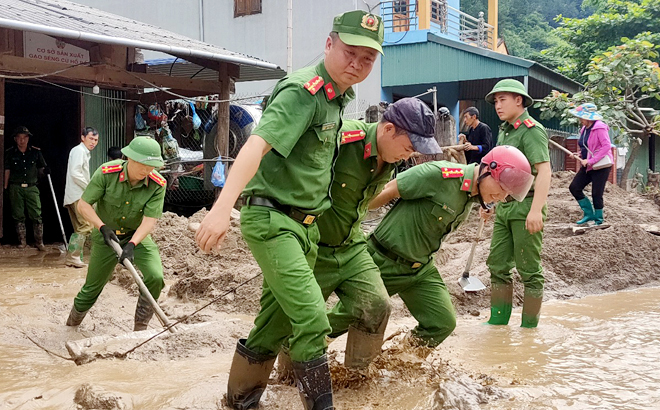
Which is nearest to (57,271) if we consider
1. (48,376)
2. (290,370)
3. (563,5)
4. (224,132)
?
(224,132)

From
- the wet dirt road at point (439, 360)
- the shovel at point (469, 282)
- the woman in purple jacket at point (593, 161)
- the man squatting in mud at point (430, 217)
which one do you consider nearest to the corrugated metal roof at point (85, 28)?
the wet dirt road at point (439, 360)

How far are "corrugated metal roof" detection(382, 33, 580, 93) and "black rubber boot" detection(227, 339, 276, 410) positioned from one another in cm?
1364

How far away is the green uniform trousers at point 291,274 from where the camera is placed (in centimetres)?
289

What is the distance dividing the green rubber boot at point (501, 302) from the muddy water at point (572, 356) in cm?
9

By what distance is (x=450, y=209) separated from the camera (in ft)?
12.8

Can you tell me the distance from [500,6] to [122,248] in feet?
128

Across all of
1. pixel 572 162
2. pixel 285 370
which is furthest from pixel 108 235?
pixel 572 162

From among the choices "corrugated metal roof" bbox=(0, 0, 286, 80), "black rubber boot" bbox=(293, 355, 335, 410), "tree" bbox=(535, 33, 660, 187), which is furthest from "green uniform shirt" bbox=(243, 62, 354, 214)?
"tree" bbox=(535, 33, 660, 187)

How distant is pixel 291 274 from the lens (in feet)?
9.53

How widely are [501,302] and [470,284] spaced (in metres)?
1.06

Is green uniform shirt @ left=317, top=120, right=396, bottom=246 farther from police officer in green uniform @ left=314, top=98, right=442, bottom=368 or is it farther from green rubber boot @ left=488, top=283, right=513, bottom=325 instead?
green rubber boot @ left=488, top=283, right=513, bottom=325

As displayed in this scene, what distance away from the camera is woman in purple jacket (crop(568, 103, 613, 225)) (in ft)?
29.2

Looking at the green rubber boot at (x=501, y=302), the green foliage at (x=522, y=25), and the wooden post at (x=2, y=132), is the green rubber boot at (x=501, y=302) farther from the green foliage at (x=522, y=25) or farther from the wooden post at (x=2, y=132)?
the green foliage at (x=522, y=25)

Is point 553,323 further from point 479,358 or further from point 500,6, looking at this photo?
point 500,6
